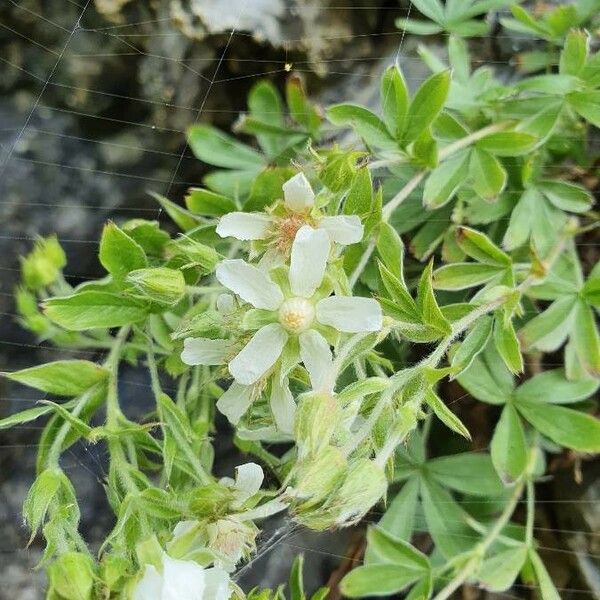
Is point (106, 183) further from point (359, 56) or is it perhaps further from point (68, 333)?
point (359, 56)

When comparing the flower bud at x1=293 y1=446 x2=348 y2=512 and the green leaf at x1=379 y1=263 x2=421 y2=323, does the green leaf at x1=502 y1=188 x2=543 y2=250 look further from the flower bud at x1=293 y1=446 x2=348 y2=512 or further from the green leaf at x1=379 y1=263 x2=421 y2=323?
the flower bud at x1=293 y1=446 x2=348 y2=512

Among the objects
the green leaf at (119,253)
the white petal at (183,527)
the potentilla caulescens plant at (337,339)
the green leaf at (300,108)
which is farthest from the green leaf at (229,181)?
the white petal at (183,527)

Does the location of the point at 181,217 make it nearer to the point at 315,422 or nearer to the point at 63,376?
the point at 63,376

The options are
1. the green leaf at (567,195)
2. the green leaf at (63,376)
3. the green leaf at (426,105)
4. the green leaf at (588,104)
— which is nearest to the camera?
the green leaf at (63,376)

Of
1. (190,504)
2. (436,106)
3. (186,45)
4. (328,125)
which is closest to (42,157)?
(186,45)

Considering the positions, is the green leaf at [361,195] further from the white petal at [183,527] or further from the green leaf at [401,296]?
the white petal at [183,527]
